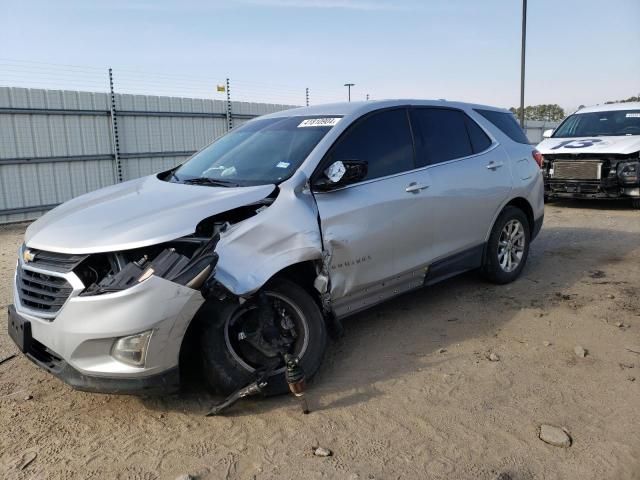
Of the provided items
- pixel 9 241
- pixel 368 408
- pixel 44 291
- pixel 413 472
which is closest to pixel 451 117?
pixel 368 408

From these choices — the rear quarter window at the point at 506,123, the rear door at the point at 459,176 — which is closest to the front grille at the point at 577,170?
the rear quarter window at the point at 506,123

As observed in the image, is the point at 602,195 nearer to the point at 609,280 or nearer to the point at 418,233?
the point at 609,280

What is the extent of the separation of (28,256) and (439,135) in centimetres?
333

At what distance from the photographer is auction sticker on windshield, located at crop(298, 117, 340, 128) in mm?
4133

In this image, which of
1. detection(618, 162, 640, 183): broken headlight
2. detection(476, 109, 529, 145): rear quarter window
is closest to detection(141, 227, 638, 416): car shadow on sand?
detection(476, 109, 529, 145): rear quarter window

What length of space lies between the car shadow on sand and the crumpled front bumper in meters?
0.50

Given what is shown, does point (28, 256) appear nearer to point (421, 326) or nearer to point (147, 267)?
point (147, 267)

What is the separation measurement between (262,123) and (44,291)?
2297 millimetres

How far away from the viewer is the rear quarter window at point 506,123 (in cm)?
555

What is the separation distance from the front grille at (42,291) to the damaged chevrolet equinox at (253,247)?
1 cm

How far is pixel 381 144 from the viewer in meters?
4.29

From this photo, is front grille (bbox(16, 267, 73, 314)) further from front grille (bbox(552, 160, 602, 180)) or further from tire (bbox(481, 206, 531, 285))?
front grille (bbox(552, 160, 602, 180))

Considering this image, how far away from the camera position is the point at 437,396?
343cm

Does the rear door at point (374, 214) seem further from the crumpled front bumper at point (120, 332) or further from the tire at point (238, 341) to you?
the crumpled front bumper at point (120, 332)
